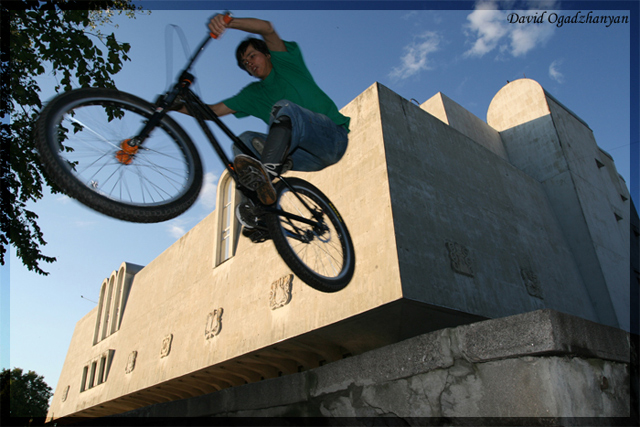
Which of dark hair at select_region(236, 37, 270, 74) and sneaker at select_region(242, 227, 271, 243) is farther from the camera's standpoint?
sneaker at select_region(242, 227, 271, 243)

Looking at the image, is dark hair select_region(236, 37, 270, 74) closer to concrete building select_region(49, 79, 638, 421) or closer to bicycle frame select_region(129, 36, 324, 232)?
bicycle frame select_region(129, 36, 324, 232)

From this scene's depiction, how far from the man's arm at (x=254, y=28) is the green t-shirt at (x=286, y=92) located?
4.3 inches

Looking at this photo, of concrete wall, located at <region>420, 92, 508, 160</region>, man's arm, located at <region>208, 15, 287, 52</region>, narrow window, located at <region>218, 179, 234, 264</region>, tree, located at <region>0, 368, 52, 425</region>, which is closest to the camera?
man's arm, located at <region>208, 15, 287, 52</region>

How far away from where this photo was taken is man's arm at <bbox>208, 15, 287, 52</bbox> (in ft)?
11.7

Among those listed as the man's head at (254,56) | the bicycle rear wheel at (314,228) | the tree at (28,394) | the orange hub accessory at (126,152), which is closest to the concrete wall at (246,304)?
the bicycle rear wheel at (314,228)

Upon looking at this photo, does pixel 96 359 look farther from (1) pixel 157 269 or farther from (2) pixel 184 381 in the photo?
(2) pixel 184 381

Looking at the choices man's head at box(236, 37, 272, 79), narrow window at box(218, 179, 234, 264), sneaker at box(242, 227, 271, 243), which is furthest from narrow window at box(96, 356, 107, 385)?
man's head at box(236, 37, 272, 79)

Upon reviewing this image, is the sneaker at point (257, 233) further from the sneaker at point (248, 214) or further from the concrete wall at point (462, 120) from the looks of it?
the concrete wall at point (462, 120)

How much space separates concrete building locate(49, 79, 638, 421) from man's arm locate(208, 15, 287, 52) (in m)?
2.97

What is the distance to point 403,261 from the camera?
7.96 m

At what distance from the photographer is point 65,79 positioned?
20.3 feet

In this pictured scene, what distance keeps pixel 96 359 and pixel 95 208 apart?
19.1m

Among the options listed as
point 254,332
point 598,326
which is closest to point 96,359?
point 254,332

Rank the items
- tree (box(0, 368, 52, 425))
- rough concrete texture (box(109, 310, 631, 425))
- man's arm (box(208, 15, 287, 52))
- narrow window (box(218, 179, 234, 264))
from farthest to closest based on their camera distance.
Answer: tree (box(0, 368, 52, 425)), narrow window (box(218, 179, 234, 264)), man's arm (box(208, 15, 287, 52)), rough concrete texture (box(109, 310, 631, 425))
